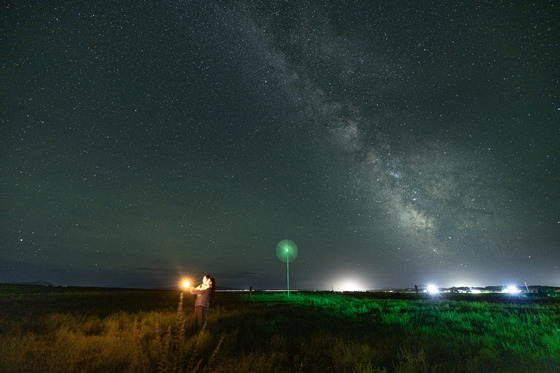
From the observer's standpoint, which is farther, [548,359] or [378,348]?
[378,348]

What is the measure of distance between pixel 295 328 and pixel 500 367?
6516mm

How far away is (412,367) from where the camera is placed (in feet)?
17.5

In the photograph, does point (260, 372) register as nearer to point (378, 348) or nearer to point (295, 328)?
point (378, 348)

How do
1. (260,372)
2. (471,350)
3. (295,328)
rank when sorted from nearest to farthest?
(260,372) < (471,350) < (295,328)

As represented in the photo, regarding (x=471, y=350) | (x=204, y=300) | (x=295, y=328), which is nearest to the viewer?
(x=471, y=350)

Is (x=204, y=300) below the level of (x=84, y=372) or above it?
above

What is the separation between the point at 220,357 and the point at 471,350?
6000 mm

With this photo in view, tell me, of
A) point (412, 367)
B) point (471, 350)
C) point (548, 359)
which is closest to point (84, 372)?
point (412, 367)

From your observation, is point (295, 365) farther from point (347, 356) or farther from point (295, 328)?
point (295, 328)

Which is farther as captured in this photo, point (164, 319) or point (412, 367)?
point (164, 319)

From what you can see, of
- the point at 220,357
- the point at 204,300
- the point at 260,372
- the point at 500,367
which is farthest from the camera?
the point at 204,300

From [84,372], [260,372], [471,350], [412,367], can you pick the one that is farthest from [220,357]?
[471,350]

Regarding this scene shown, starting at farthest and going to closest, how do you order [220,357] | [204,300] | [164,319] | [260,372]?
[164,319] → [204,300] → [220,357] → [260,372]

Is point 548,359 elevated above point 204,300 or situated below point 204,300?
below
